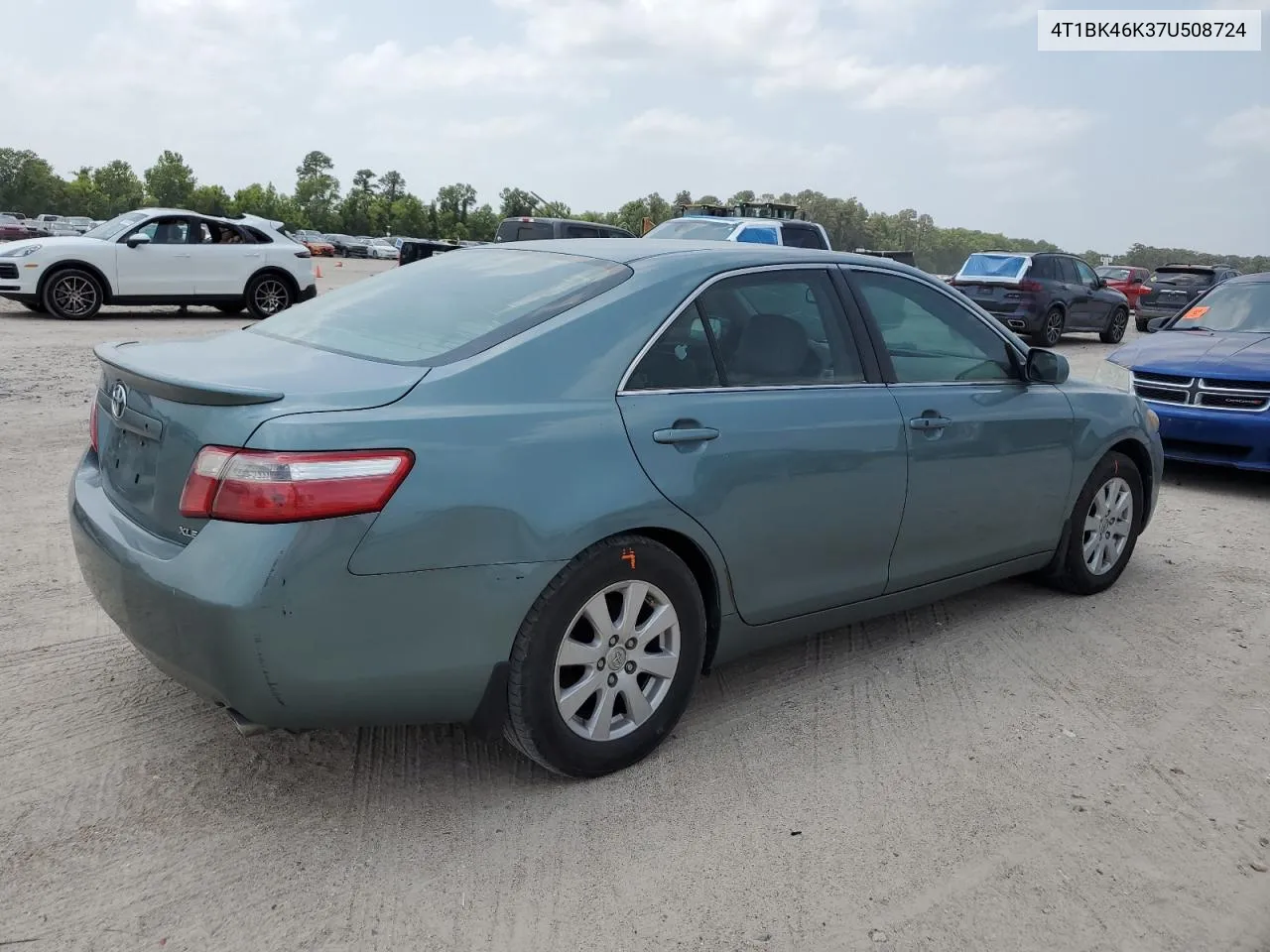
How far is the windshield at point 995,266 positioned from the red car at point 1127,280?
14417 millimetres

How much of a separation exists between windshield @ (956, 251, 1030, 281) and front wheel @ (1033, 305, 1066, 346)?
2.80ft

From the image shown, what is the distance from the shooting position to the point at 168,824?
114 inches

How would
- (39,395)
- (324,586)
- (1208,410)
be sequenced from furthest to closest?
(39,395), (1208,410), (324,586)

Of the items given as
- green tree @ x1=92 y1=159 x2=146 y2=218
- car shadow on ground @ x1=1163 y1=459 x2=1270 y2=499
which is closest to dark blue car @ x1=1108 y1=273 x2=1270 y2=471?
car shadow on ground @ x1=1163 y1=459 x2=1270 y2=499

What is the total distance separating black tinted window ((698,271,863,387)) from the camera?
140 inches

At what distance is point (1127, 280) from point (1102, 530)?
1167 inches

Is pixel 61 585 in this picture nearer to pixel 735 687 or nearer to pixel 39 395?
pixel 735 687

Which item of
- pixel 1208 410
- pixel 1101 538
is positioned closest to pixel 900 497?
pixel 1101 538

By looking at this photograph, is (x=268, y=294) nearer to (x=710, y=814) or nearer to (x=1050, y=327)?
(x=1050, y=327)

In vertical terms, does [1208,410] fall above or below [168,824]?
above

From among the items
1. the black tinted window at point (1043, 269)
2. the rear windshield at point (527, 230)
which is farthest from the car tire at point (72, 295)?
the black tinted window at point (1043, 269)

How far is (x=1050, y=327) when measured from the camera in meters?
18.1

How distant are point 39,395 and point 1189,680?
8.37m

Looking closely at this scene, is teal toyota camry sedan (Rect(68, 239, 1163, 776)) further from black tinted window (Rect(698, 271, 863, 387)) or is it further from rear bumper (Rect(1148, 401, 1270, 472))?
rear bumper (Rect(1148, 401, 1270, 472))
